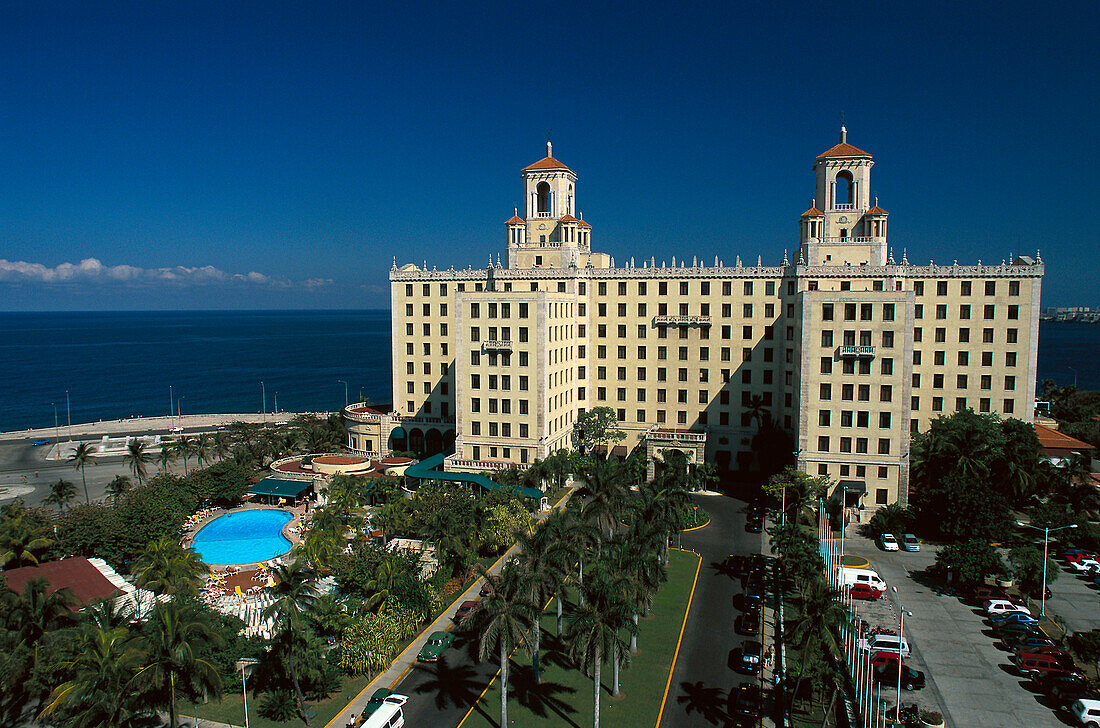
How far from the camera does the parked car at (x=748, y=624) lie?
4684 centimetres

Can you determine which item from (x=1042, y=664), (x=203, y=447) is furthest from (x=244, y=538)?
(x=1042, y=664)

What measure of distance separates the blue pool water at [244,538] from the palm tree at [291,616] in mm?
27758

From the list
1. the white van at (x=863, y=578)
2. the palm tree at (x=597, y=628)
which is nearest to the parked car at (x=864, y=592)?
the white van at (x=863, y=578)

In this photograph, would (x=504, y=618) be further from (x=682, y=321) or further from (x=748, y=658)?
(x=682, y=321)

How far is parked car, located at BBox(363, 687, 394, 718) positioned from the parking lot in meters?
29.2

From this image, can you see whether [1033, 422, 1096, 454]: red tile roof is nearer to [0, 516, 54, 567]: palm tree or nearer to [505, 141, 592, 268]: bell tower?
[505, 141, 592, 268]: bell tower

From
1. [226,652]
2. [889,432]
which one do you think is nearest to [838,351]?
[889,432]

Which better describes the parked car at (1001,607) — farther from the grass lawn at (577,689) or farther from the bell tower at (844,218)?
the bell tower at (844,218)

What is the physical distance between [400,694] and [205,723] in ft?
35.8

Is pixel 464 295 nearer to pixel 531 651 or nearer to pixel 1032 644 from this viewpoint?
pixel 531 651

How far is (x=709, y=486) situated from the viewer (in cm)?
8344

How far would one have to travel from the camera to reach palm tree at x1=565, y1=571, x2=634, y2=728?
34.6m

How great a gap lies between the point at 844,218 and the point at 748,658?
213ft

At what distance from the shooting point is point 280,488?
265ft
